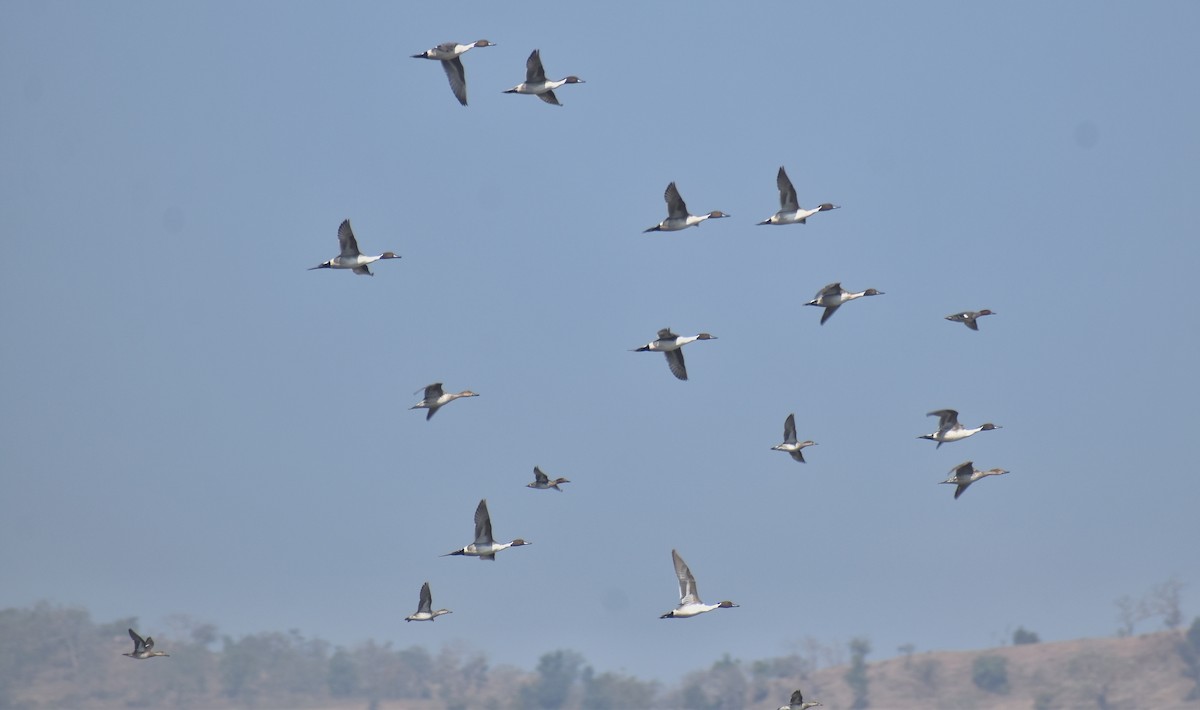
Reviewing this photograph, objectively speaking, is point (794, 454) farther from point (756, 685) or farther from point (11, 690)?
point (11, 690)

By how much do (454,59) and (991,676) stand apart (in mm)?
123643

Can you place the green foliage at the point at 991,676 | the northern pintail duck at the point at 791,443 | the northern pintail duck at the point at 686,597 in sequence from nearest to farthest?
the northern pintail duck at the point at 686,597 → the northern pintail duck at the point at 791,443 → the green foliage at the point at 991,676

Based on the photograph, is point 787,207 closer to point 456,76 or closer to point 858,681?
point 456,76

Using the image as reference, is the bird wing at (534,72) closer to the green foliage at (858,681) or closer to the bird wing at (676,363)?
the bird wing at (676,363)

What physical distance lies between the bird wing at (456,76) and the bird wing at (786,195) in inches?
395

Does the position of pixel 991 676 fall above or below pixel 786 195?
below

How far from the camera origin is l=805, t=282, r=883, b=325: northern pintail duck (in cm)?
5125

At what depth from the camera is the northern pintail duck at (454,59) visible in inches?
1818

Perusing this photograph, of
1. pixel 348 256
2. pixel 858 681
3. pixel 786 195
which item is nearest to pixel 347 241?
pixel 348 256

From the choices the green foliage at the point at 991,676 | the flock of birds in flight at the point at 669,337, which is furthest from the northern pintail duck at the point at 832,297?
the green foliage at the point at 991,676

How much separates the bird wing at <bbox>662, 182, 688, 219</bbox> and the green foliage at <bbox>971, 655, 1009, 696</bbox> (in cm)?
11804

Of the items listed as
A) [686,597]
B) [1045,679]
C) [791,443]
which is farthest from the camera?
[1045,679]

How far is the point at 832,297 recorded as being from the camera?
5181cm

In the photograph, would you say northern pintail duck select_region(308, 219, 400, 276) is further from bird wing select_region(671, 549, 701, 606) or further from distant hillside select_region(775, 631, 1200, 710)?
distant hillside select_region(775, 631, 1200, 710)
